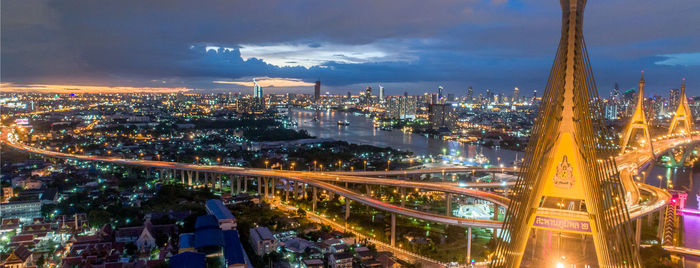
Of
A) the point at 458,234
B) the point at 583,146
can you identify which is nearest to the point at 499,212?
the point at 458,234

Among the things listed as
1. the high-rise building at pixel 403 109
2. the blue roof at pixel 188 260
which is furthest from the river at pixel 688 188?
the high-rise building at pixel 403 109

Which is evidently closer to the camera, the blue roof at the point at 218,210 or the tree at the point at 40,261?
the tree at the point at 40,261

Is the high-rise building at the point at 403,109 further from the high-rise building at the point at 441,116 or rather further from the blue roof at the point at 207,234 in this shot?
the blue roof at the point at 207,234

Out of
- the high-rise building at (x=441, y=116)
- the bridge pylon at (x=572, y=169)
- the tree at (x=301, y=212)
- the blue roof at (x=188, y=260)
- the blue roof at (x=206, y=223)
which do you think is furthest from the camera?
the high-rise building at (x=441, y=116)

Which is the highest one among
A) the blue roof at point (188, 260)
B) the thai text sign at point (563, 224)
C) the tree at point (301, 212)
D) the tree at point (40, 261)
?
the thai text sign at point (563, 224)

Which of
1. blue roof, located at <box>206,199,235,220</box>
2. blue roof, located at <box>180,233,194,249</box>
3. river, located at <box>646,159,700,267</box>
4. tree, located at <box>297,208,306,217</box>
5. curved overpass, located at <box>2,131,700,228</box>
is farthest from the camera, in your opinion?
tree, located at <box>297,208,306,217</box>

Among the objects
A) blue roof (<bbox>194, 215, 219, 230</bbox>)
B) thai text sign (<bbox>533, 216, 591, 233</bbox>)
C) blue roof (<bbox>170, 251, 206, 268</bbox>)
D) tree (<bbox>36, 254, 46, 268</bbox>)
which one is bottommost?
tree (<bbox>36, 254, 46, 268</bbox>)

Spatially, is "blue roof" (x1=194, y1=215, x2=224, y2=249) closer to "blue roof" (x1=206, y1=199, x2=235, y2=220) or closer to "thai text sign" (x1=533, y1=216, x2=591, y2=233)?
"blue roof" (x1=206, y1=199, x2=235, y2=220)

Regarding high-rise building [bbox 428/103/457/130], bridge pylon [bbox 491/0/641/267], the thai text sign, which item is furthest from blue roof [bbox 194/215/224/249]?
high-rise building [bbox 428/103/457/130]
